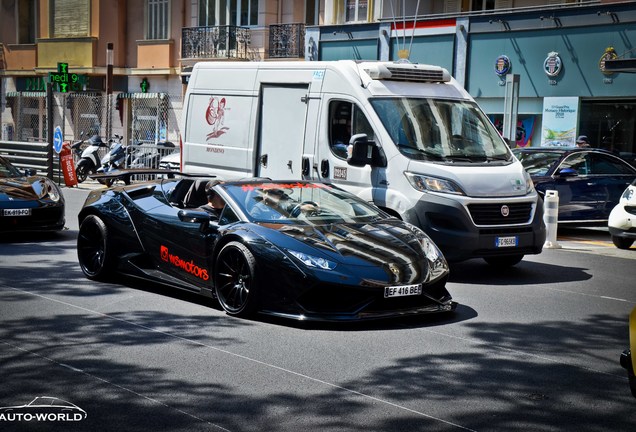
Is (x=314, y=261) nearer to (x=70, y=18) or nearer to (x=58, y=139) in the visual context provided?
(x=58, y=139)

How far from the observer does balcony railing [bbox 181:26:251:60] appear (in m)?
35.0

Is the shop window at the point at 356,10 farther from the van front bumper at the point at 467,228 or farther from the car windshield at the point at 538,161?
the van front bumper at the point at 467,228

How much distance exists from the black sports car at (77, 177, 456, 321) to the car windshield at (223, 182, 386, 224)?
0.04ft

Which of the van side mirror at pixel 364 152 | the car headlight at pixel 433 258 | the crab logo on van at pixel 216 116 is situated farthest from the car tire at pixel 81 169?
the car headlight at pixel 433 258

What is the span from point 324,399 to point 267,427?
698 millimetres

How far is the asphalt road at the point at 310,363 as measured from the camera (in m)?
5.94

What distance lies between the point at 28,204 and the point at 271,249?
21.9ft

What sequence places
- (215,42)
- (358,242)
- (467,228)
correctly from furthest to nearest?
(215,42) < (467,228) < (358,242)

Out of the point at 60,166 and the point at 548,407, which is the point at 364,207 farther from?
→ the point at 60,166

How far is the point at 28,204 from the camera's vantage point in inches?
551

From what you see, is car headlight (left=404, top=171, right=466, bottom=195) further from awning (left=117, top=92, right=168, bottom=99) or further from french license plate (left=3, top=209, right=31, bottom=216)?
awning (left=117, top=92, right=168, bottom=99)

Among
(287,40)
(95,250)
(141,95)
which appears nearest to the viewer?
(95,250)

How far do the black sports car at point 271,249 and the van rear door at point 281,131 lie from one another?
3199 millimetres

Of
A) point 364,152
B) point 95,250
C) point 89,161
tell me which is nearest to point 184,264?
point 95,250
